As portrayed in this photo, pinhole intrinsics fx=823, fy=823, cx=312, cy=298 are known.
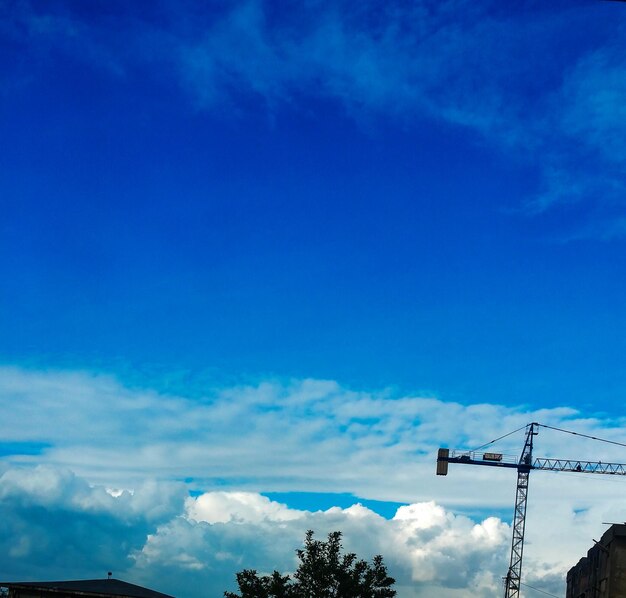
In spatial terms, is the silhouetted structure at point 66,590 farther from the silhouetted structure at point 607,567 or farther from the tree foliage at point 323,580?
the silhouetted structure at point 607,567

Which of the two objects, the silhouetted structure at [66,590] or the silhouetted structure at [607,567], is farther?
the silhouetted structure at [607,567]

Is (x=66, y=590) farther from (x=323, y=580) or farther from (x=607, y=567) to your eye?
(x=607, y=567)

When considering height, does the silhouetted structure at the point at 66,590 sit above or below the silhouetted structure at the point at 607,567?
below

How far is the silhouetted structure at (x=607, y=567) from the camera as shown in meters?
78.0

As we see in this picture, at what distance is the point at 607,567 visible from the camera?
3169 inches

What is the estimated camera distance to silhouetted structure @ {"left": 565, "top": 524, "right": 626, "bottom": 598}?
7800 centimetres

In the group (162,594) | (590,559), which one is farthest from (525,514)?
Answer: (162,594)

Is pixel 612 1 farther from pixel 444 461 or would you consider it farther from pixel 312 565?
pixel 444 461

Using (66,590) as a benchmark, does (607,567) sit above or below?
above

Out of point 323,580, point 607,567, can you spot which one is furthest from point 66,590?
point 607,567

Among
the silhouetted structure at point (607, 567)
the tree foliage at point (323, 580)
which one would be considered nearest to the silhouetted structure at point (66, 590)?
the tree foliage at point (323, 580)

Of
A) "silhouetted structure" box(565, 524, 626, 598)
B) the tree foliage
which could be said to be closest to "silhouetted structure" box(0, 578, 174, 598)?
the tree foliage

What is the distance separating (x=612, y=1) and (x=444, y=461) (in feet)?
466

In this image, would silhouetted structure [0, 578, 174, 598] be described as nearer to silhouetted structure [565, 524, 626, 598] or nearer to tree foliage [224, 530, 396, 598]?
tree foliage [224, 530, 396, 598]
